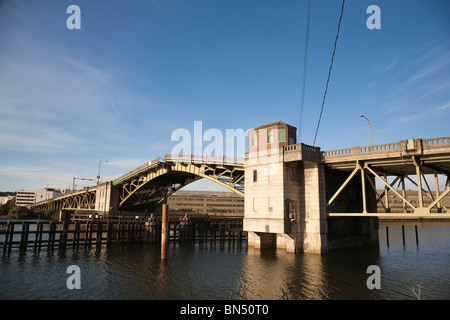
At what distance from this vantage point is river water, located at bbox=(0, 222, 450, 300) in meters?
17.7

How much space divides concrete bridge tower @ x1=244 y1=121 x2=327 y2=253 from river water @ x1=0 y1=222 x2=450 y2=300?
2693 millimetres

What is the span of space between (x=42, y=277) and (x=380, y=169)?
35.3 metres

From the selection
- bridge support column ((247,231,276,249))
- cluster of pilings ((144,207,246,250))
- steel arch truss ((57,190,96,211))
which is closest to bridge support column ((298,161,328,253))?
bridge support column ((247,231,276,249))

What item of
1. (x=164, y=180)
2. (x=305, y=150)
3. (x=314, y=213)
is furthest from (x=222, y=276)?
(x=164, y=180)

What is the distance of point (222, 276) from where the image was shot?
2256cm

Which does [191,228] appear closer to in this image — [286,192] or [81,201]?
[286,192]

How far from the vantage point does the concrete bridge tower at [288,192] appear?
106ft

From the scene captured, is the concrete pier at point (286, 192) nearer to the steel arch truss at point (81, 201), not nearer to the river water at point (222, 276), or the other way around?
the river water at point (222, 276)

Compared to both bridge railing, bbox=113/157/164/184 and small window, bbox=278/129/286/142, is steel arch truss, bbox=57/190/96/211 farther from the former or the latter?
small window, bbox=278/129/286/142

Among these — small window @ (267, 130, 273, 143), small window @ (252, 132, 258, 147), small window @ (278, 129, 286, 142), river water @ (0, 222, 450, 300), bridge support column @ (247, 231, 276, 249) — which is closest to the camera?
river water @ (0, 222, 450, 300)

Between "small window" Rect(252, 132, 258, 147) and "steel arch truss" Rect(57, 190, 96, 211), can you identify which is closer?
"small window" Rect(252, 132, 258, 147)

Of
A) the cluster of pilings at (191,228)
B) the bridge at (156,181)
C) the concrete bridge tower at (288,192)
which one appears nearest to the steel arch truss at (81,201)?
the bridge at (156,181)

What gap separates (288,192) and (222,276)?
45.6 feet
